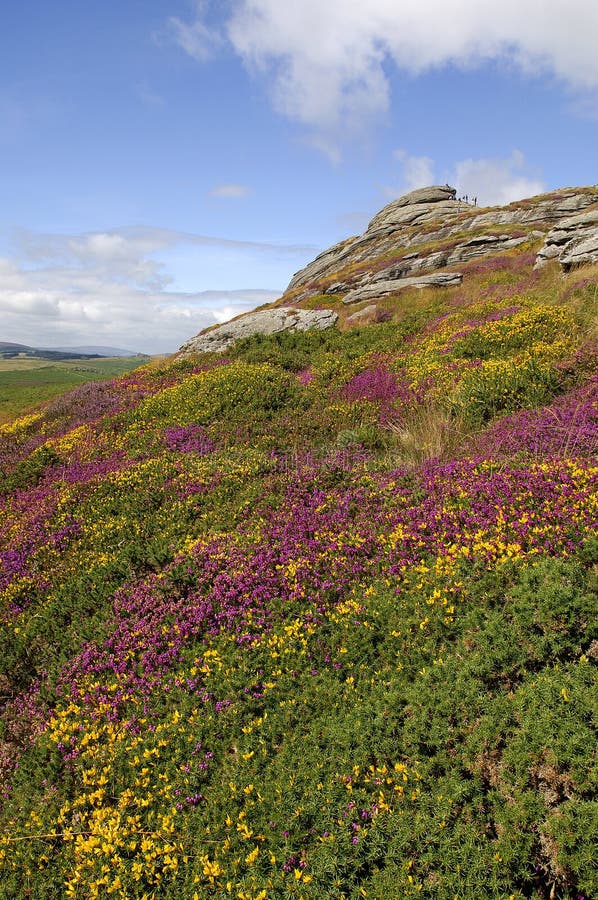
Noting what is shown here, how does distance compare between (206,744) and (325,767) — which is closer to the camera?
(325,767)

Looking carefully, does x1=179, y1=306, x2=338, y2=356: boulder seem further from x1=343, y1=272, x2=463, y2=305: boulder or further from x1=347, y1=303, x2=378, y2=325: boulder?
x1=343, y1=272, x2=463, y2=305: boulder

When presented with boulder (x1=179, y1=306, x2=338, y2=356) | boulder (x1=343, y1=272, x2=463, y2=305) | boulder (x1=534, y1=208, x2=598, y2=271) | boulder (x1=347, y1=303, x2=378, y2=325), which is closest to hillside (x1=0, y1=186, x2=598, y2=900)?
boulder (x1=534, y1=208, x2=598, y2=271)

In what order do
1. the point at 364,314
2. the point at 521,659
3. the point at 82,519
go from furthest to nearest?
1. the point at 364,314
2. the point at 82,519
3. the point at 521,659

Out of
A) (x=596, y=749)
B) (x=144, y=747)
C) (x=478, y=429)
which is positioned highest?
(x=478, y=429)

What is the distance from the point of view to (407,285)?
3100 cm

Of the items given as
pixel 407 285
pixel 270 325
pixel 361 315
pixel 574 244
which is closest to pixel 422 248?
pixel 407 285

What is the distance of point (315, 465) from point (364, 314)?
57.6 ft

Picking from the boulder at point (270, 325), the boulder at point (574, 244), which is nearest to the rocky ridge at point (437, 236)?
the boulder at point (574, 244)

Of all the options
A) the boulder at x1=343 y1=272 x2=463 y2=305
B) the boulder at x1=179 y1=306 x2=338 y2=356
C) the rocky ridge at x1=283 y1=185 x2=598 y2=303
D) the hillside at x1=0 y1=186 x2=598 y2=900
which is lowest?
the hillside at x1=0 y1=186 x2=598 y2=900

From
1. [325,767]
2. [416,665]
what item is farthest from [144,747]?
[416,665]

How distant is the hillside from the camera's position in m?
3.59

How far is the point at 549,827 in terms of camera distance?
124 inches

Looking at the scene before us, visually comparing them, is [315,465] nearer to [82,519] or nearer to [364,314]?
[82,519]

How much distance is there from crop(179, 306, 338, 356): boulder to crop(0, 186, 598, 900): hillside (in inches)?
556
